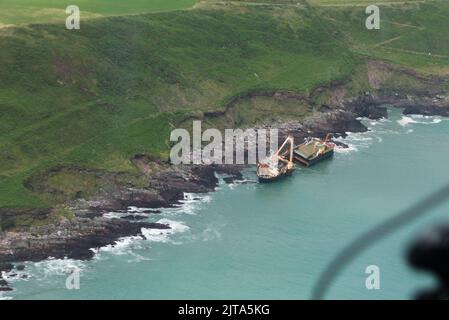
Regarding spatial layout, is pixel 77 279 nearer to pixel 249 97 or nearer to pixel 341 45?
pixel 249 97

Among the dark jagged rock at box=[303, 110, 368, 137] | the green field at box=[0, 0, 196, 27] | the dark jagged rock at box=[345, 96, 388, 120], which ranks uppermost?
the green field at box=[0, 0, 196, 27]

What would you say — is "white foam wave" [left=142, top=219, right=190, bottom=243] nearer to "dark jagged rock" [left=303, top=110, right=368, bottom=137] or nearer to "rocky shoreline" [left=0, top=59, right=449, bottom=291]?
"rocky shoreline" [left=0, top=59, right=449, bottom=291]

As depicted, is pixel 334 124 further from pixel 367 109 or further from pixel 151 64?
pixel 151 64

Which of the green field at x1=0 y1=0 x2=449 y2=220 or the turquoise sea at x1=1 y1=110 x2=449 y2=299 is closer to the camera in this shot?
the turquoise sea at x1=1 y1=110 x2=449 y2=299

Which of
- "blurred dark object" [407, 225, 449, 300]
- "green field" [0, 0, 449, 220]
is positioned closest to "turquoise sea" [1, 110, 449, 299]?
"green field" [0, 0, 449, 220]

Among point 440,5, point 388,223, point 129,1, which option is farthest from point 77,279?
point 440,5

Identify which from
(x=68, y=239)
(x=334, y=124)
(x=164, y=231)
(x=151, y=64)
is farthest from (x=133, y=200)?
(x=334, y=124)

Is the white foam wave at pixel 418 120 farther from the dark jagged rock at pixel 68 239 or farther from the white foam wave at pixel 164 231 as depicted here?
the dark jagged rock at pixel 68 239


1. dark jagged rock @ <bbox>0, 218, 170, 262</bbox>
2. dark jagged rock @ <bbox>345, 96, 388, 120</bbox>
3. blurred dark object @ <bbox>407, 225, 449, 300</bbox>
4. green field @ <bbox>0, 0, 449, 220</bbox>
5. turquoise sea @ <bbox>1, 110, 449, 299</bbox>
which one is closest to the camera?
blurred dark object @ <bbox>407, 225, 449, 300</bbox>
